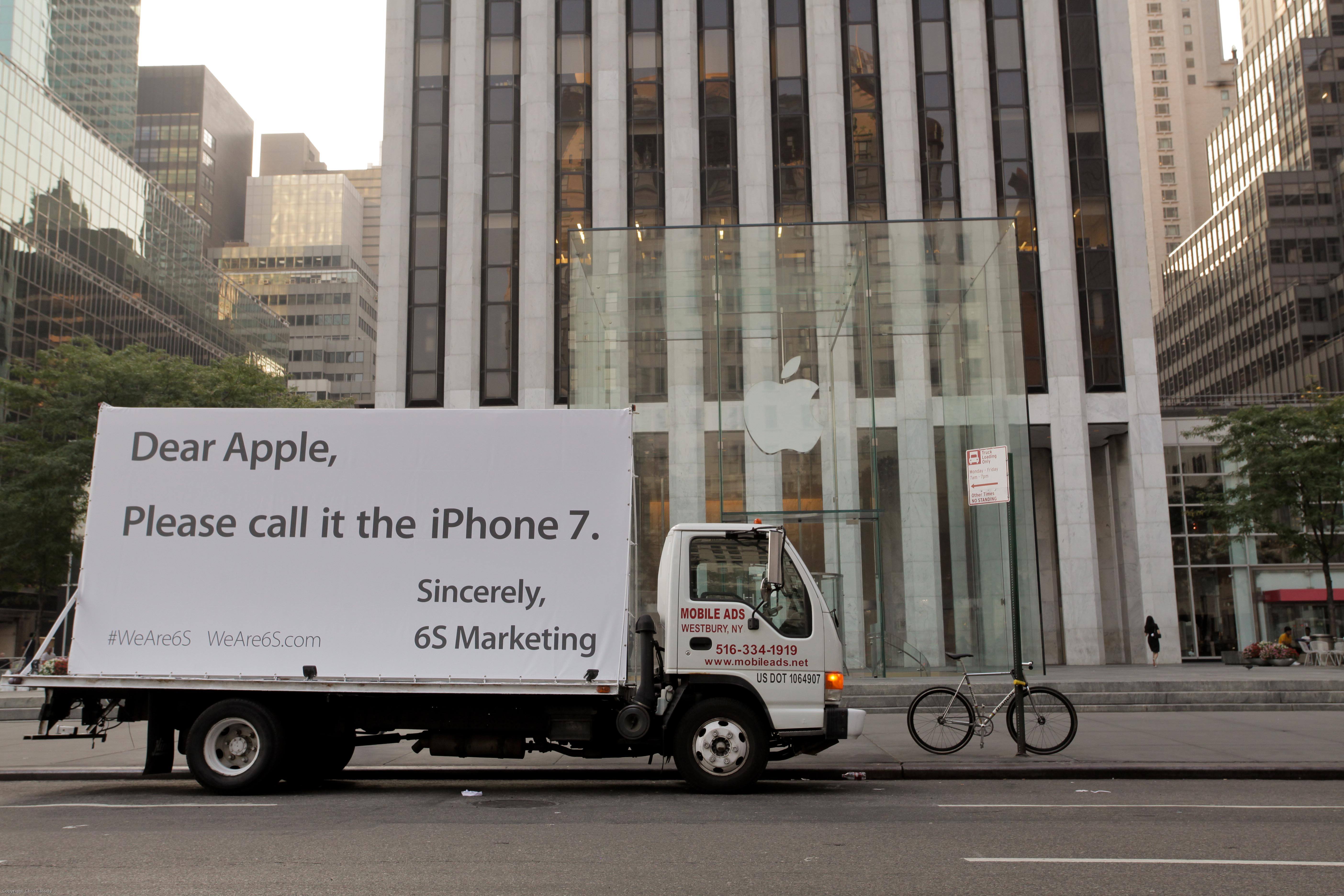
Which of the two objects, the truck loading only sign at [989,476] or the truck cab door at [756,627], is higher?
the truck loading only sign at [989,476]

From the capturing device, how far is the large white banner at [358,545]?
977cm

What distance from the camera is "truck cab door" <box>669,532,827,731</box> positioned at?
9.80 m

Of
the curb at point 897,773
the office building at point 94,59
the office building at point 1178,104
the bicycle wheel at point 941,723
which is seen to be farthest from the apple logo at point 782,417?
the office building at point 1178,104

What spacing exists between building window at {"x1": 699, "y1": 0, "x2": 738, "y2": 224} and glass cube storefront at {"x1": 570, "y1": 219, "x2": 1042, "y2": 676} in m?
14.2

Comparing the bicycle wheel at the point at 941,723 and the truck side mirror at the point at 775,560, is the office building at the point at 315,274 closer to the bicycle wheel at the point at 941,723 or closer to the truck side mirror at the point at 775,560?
the bicycle wheel at the point at 941,723

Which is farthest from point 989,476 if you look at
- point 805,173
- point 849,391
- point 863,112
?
point 863,112

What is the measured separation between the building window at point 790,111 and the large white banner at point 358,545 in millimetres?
27290

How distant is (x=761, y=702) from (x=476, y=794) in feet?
9.37

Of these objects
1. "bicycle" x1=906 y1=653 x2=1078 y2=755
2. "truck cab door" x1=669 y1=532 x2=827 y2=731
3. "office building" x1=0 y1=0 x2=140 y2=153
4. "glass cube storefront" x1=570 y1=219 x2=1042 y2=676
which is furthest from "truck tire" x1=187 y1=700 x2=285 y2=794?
"office building" x1=0 y1=0 x2=140 y2=153

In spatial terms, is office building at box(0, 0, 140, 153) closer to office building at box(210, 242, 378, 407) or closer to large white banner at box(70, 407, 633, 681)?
office building at box(210, 242, 378, 407)

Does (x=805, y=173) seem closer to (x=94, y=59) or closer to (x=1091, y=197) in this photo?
(x=1091, y=197)

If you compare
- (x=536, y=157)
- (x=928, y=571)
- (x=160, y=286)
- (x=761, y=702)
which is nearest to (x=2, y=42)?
(x=160, y=286)

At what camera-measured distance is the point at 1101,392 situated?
34625mm

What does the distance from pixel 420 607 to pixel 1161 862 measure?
633 cm
